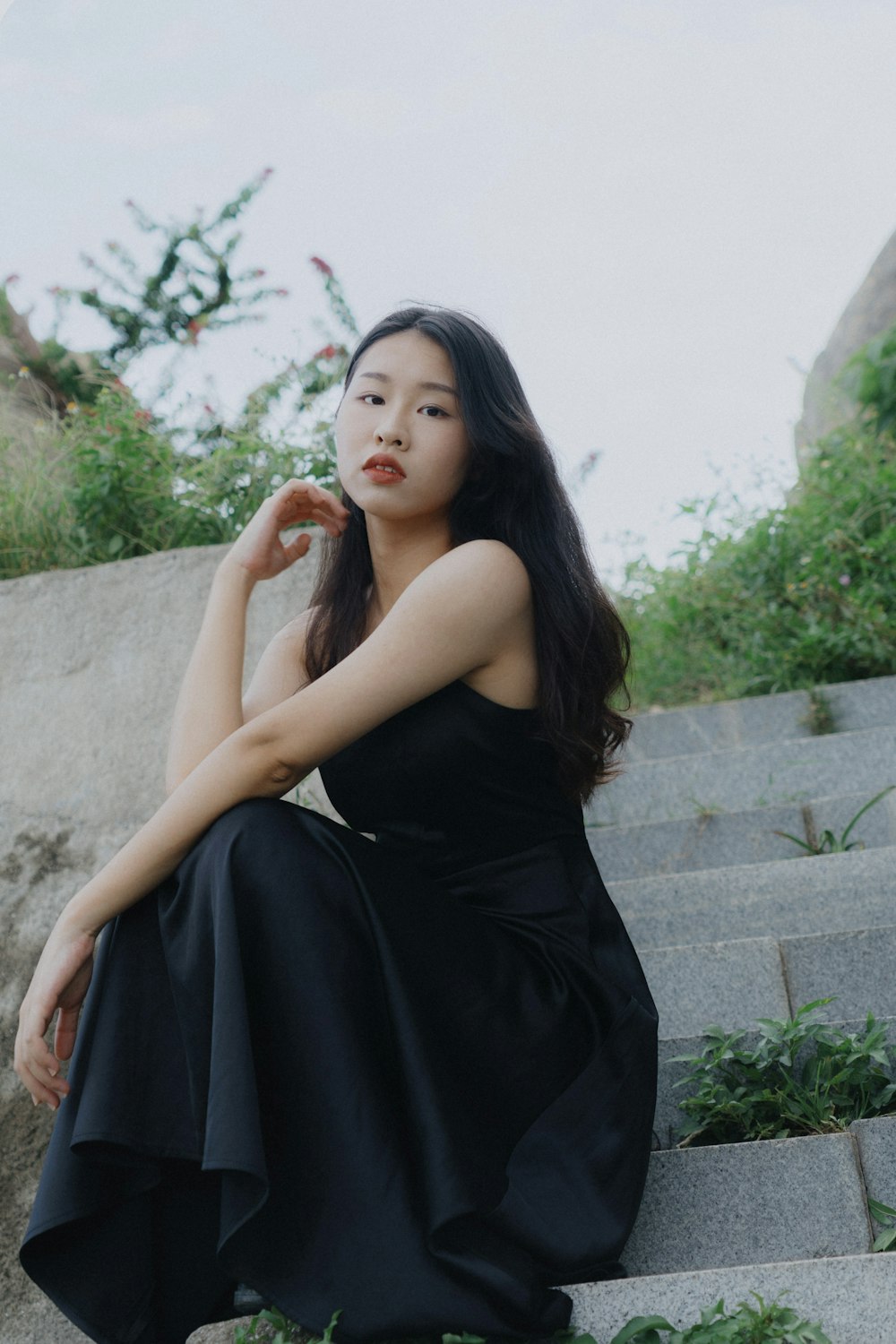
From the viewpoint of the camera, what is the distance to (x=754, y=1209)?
164 centimetres

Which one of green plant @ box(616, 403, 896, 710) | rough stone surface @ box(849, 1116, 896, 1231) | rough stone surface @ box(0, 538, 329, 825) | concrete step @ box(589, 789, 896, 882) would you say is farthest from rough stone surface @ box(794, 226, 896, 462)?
rough stone surface @ box(849, 1116, 896, 1231)

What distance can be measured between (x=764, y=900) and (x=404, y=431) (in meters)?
1.23

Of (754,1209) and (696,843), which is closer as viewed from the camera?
(754,1209)

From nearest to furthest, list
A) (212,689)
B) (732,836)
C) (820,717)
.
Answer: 1. (212,689)
2. (732,836)
3. (820,717)

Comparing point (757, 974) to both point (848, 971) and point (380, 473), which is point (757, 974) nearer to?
point (848, 971)

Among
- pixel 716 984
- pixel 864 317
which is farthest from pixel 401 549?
pixel 864 317

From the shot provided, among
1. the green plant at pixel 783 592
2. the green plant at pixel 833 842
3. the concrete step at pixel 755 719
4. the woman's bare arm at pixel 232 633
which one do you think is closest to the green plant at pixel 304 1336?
the woman's bare arm at pixel 232 633

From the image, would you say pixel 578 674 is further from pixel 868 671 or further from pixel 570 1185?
pixel 868 671

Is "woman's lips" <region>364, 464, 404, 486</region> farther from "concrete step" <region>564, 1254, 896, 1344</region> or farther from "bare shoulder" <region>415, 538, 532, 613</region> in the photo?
"concrete step" <region>564, 1254, 896, 1344</region>

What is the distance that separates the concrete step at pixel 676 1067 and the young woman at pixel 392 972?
0.64 feet

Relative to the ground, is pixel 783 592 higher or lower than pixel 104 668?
lower

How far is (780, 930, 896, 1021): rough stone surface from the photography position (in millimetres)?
2133

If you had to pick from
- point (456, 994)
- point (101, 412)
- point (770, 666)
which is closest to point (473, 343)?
point (456, 994)

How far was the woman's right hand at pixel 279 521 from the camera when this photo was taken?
7.47ft
